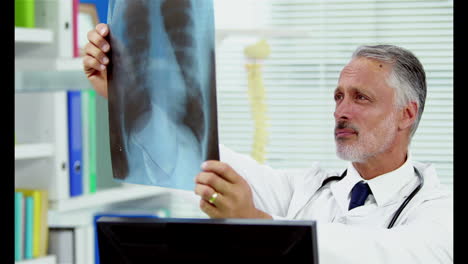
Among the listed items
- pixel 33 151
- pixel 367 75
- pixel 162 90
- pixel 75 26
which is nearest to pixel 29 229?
pixel 33 151

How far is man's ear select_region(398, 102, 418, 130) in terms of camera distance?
1.59 m

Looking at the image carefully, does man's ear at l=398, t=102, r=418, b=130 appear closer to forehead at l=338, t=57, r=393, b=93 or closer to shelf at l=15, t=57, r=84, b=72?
forehead at l=338, t=57, r=393, b=93

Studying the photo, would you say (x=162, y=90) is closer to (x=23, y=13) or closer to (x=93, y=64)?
(x=93, y=64)

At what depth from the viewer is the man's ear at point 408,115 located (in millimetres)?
1591

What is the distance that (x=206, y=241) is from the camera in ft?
2.23

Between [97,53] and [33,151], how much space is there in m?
1.34

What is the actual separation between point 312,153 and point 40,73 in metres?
1.46

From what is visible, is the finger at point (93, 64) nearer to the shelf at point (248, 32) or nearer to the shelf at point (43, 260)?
the shelf at point (43, 260)

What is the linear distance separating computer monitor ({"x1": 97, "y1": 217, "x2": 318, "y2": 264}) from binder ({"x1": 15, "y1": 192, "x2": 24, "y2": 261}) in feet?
5.27

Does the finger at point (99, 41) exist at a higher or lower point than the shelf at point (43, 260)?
higher

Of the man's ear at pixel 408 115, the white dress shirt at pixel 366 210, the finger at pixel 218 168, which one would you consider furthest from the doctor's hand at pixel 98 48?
the man's ear at pixel 408 115

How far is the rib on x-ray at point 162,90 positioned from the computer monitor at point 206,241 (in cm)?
16

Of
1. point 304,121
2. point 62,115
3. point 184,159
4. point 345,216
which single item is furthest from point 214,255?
point 304,121
